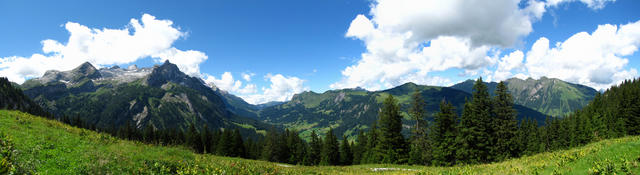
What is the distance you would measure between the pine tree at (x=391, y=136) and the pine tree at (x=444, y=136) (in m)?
5.42

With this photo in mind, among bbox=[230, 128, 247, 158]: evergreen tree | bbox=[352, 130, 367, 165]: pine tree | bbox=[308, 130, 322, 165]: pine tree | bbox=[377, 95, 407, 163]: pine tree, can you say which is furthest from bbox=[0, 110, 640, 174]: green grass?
bbox=[352, 130, 367, 165]: pine tree

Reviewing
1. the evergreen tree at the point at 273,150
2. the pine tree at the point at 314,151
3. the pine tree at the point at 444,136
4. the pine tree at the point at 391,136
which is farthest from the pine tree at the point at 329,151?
the pine tree at the point at 444,136

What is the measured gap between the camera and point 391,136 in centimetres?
4528

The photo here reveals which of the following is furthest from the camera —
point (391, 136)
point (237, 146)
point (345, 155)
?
point (345, 155)

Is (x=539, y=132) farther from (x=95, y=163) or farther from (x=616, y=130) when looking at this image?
(x=95, y=163)

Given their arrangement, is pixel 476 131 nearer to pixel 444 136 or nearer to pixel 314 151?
pixel 444 136

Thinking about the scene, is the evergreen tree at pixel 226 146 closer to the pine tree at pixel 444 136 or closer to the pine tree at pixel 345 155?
the pine tree at pixel 345 155

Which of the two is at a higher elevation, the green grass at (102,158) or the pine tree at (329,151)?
the green grass at (102,158)

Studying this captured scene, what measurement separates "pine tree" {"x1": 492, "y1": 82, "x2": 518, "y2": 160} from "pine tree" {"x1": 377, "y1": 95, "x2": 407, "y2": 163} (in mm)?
13890

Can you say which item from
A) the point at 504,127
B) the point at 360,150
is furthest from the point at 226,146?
the point at 504,127

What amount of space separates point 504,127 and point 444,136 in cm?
864

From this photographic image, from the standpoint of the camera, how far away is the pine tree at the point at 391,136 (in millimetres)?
44344

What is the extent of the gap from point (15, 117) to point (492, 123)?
53675 millimetres

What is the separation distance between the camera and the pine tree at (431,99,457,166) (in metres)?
41.7
